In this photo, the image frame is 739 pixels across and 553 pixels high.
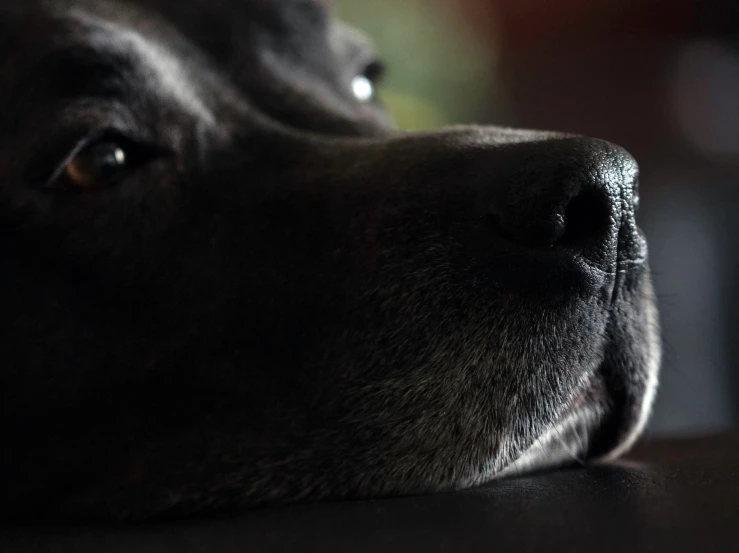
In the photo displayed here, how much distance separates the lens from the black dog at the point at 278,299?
1.01 metres

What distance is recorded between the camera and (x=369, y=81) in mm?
2203

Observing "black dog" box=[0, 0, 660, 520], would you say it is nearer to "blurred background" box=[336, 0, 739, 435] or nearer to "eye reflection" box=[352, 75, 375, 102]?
"eye reflection" box=[352, 75, 375, 102]

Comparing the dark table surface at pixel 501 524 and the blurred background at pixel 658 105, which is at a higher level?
the blurred background at pixel 658 105

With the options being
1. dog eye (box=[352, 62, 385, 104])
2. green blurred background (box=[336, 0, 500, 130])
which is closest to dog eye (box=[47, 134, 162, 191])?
dog eye (box=[352, 62, 385, 104])

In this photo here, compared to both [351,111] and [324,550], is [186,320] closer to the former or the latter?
[324,550]

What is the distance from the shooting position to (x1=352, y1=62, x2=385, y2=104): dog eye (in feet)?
6.89

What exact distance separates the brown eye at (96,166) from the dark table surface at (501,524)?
53 centimetres

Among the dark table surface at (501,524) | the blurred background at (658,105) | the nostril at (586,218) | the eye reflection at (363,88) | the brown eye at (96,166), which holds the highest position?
the blurred background at (658,105)

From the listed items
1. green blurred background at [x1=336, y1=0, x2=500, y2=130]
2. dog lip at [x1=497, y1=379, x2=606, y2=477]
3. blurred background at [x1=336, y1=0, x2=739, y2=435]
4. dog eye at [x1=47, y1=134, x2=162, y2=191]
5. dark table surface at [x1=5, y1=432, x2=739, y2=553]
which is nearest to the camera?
dark table surface at [x1=5, y1=432, x2=739, y2=553]

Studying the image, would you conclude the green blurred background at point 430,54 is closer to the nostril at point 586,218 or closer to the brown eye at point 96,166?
the brown eye at point 96,166

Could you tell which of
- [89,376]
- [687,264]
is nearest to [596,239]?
[89,376]

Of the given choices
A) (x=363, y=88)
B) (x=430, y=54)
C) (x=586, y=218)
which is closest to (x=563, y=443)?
(x=586, y=218)

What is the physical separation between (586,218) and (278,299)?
1.40 feet

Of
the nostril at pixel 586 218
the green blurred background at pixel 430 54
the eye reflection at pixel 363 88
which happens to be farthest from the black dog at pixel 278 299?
the green blurred background at pixel 430 54
